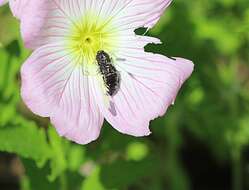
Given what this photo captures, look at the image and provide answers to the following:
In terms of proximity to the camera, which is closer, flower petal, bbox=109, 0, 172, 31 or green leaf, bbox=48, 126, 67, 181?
flower petal, bbox=109, 0, 172, 31

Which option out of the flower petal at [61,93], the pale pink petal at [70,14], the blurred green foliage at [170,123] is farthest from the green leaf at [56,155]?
the pale pink petal at [70,14]

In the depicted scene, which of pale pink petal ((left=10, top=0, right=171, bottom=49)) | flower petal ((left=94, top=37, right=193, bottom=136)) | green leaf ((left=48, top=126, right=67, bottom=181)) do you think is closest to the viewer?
pale pink petal ((left=10, top=0, right=171, bottom=49))

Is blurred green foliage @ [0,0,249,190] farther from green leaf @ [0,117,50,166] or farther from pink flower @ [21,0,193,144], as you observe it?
pink flower @ [21,0,193,144]

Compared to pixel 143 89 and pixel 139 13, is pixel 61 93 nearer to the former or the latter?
pixel 143 89

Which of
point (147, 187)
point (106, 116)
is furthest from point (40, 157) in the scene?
point (147, 187)

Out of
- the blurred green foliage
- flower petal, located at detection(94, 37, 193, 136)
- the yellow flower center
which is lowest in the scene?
the blurred green foliage

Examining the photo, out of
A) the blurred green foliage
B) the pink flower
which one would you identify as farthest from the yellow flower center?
the blurred green foliage
